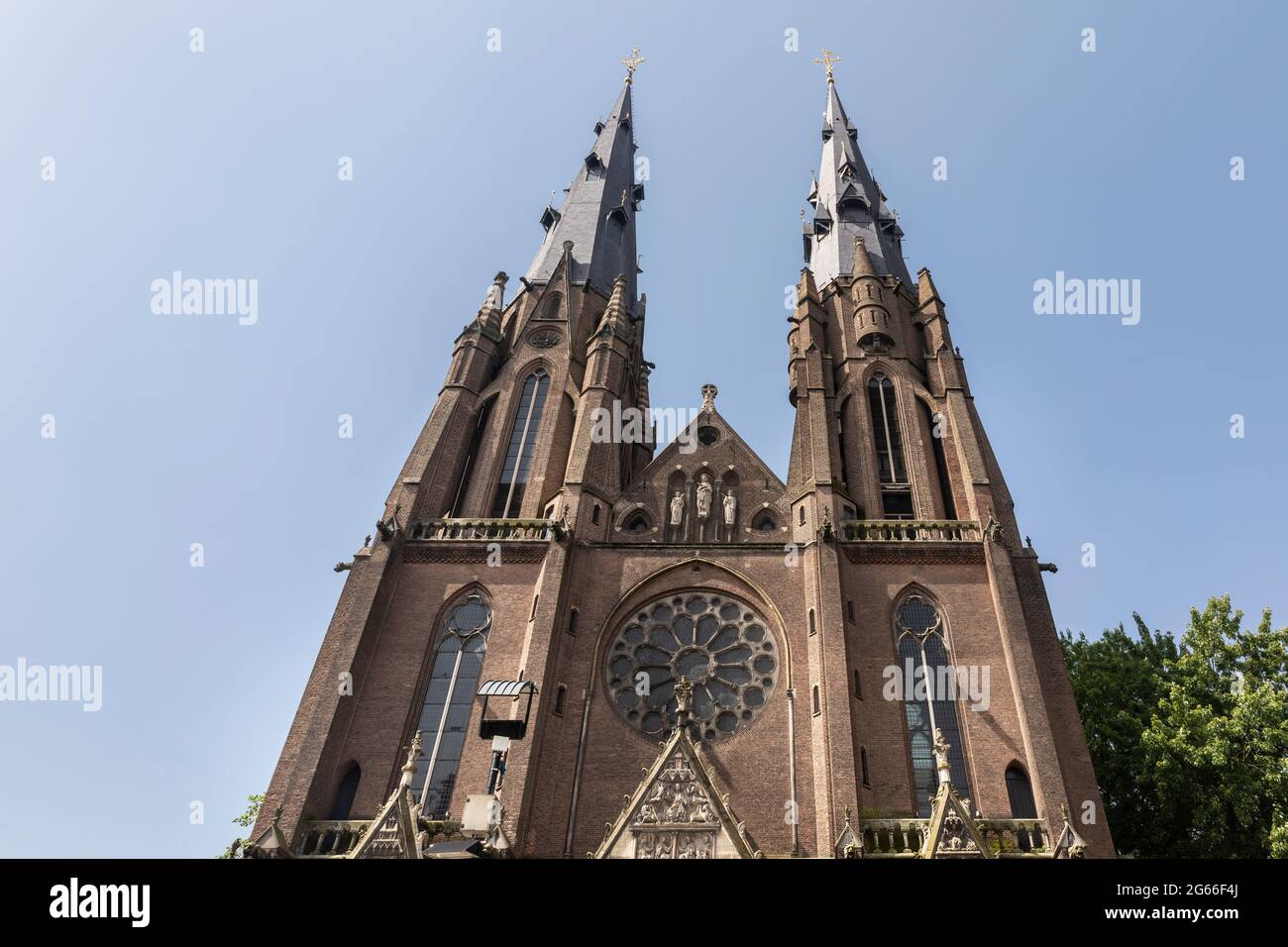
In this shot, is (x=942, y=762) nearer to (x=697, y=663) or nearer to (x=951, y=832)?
(x=951, y=832)

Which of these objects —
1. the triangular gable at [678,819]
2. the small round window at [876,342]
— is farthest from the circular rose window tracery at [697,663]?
the small round window at [876,342]

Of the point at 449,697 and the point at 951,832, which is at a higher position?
the point at 449,697

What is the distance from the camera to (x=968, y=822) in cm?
1720

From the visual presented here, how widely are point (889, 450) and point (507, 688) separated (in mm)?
15193

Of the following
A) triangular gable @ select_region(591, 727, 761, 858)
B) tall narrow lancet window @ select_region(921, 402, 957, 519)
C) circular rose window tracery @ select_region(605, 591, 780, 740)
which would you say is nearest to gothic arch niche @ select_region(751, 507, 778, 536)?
circular rose window tracery @ select_region(605, 591, 780, 740)

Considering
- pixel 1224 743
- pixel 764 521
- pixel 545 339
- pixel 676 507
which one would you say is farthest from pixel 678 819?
pixel 545 339

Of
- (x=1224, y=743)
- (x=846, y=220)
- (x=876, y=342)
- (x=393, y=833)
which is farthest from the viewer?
(x=846, y=220)

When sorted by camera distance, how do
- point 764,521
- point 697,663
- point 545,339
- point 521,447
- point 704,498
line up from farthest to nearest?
point 545,339 < point 521,447 < point 704,498 < point 764,521 < point 697,663

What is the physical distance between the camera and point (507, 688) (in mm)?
20125

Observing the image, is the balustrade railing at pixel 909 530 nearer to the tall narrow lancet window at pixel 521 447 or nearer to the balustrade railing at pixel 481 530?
the balustrade railing at pixel 481 530

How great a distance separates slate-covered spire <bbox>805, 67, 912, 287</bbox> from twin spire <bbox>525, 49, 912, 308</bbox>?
0.15 ft

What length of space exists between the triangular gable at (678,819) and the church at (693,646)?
5 cm

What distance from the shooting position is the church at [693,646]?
60.3 ft
